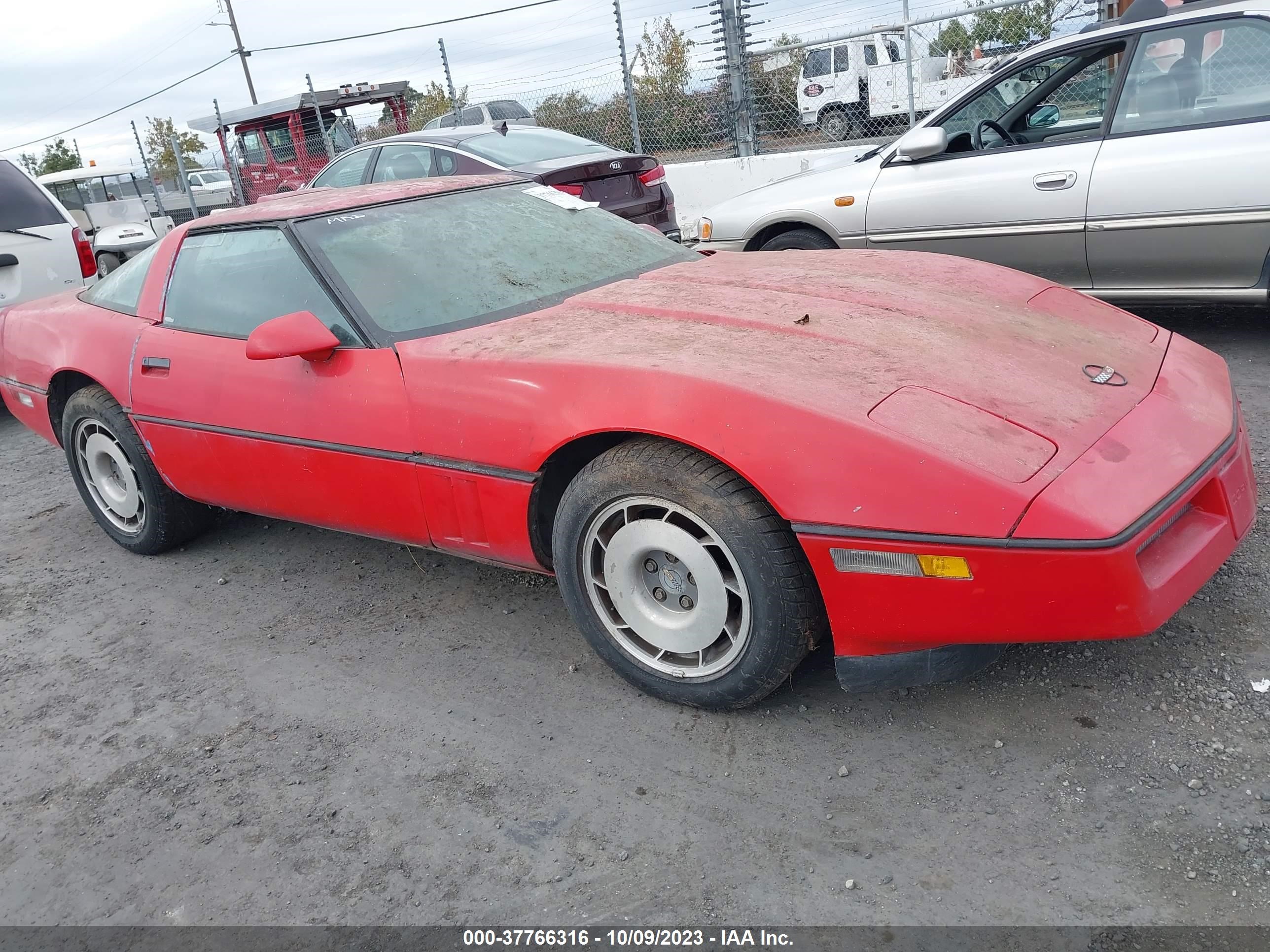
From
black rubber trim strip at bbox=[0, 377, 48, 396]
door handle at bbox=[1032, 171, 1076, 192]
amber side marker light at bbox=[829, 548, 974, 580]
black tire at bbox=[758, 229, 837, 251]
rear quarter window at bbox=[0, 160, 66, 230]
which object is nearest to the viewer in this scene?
amber side marker light at bbox=[829, 548, 974, 580]

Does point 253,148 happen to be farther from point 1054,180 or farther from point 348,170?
point 1054,180

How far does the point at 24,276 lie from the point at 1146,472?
723 centimetres

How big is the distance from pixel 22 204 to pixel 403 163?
110 inches

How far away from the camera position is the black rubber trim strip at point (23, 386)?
413 centimetres

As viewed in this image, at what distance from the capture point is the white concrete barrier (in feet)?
31.6

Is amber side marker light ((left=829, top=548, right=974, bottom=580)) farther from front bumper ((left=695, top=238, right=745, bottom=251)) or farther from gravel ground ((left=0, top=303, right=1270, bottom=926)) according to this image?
front bumper ((left=695, top=238, right=745, bottom=251))

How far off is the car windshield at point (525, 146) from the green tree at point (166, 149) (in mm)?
13315

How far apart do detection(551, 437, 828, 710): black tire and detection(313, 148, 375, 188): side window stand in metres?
6.74

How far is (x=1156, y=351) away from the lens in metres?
2.69

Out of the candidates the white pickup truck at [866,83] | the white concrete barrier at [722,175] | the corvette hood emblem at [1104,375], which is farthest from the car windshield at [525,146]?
the corvette hood emblem at [1104,375]

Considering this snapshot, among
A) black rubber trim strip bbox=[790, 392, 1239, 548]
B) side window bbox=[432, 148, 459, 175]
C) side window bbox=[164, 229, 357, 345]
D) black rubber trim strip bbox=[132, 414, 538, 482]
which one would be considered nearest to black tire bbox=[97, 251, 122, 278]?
side window bbox=[432, 148, 459, 175]

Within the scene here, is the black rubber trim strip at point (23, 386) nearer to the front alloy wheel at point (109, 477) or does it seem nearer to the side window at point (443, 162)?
the front alloy wheel at point (109, 477)

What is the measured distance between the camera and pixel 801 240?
561 centimetres

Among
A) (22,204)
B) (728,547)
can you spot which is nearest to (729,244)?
(728,547)
